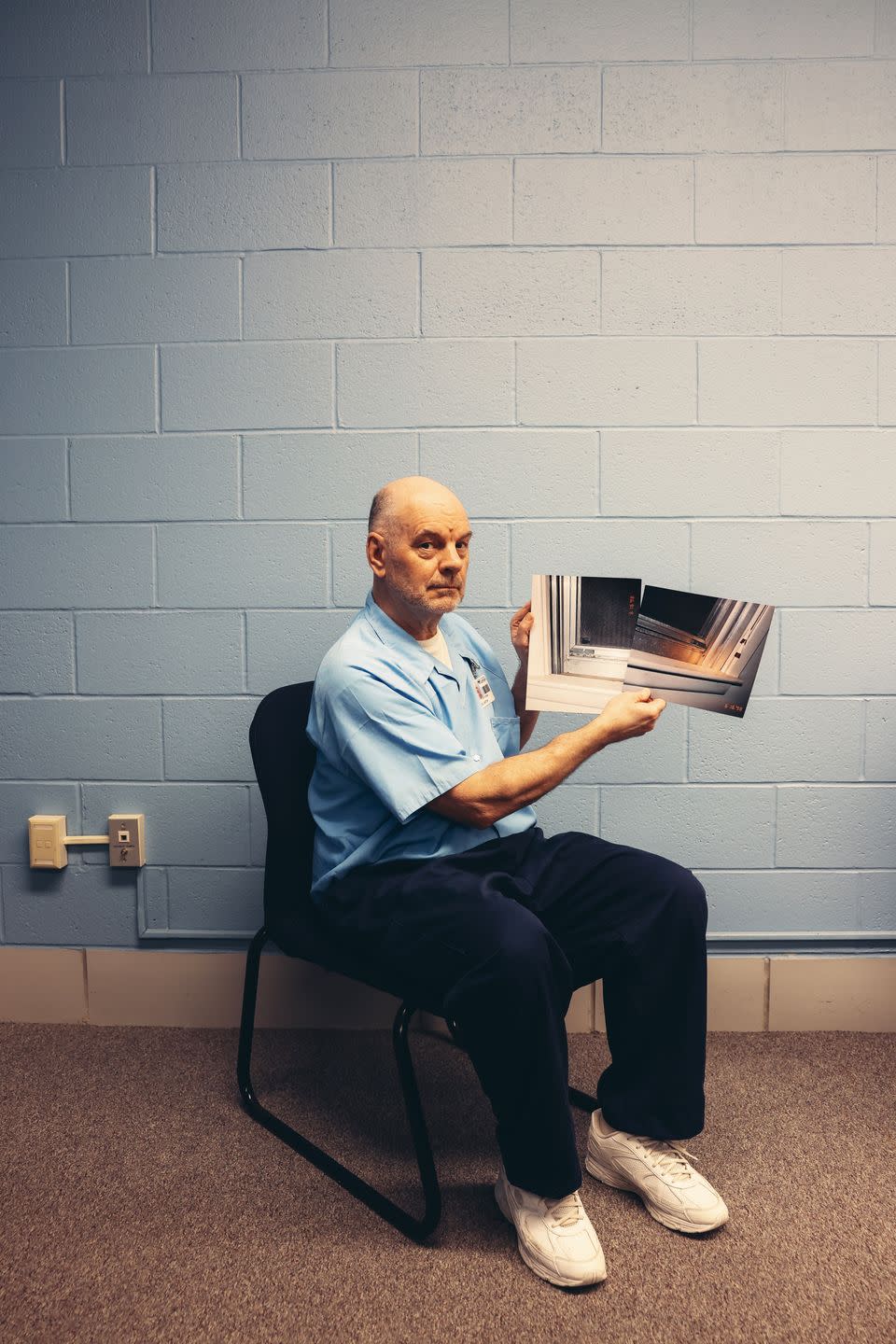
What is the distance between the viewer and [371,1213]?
154 cm

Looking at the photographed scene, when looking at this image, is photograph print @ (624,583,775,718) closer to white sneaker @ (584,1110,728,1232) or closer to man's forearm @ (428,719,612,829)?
man's forearm @ (428,719,612,829)

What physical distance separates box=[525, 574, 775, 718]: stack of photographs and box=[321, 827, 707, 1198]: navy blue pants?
0.31m

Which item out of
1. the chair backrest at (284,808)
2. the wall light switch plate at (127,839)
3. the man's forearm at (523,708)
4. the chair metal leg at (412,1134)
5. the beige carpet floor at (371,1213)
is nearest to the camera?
the beige carpet floor at (371,1213)

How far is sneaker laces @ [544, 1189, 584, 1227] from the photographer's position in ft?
4.61

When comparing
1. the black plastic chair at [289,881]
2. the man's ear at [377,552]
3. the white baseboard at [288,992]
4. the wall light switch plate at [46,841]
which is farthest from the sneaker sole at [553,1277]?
the wall light switch plate at [46,841]

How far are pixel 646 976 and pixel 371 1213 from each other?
24.6 inches

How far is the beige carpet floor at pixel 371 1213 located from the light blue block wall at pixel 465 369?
17.4 inches

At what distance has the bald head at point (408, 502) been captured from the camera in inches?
63.1

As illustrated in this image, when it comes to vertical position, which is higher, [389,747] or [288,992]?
[389,747]

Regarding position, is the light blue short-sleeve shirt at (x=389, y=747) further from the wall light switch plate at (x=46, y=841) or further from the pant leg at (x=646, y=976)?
the wall light switch plate at (x=46, y=841)

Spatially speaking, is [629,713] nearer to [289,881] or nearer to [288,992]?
[289,881]

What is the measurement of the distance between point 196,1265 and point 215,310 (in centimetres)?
190

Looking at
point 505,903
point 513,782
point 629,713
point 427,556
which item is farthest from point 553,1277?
point 427,556

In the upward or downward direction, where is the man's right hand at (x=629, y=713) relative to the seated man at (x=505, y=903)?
upward
